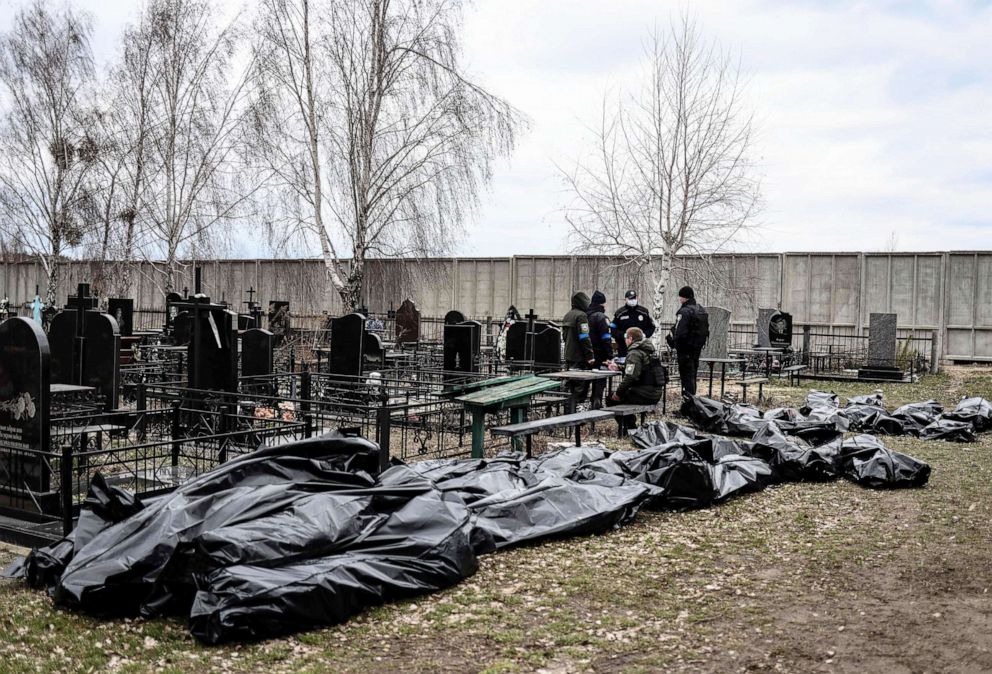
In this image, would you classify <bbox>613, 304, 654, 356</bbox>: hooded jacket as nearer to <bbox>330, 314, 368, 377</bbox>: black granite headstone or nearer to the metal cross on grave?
the metal cross on grave

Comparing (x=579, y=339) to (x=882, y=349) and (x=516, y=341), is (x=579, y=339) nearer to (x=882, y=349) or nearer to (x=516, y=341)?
(x=516, y=341)

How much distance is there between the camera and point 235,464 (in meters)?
6.13

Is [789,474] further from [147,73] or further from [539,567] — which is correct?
[147,73]

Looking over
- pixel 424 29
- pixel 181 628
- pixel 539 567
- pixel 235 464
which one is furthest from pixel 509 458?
pixel 424 29

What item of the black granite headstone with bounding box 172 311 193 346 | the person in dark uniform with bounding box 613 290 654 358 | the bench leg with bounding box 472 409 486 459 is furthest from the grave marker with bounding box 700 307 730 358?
the black granite headstone with bounding box 172 311 193 346

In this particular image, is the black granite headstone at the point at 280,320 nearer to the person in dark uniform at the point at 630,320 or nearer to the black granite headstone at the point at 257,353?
the black granite headstone at the point at 257,353

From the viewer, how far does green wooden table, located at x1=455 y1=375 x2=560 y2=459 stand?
33.4 feet

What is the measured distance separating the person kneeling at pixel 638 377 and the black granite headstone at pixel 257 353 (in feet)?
17.3

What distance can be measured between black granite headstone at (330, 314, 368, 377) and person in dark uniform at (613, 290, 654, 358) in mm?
4741

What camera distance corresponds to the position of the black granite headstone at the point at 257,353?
46.1 feet

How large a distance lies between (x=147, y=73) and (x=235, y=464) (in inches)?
887

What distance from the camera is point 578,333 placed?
14758mm

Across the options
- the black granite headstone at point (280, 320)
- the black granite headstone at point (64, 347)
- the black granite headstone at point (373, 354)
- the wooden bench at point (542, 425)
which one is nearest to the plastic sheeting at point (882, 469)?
the wooden bench at point (542, 425)

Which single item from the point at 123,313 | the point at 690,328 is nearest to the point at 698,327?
the point at 690,328
